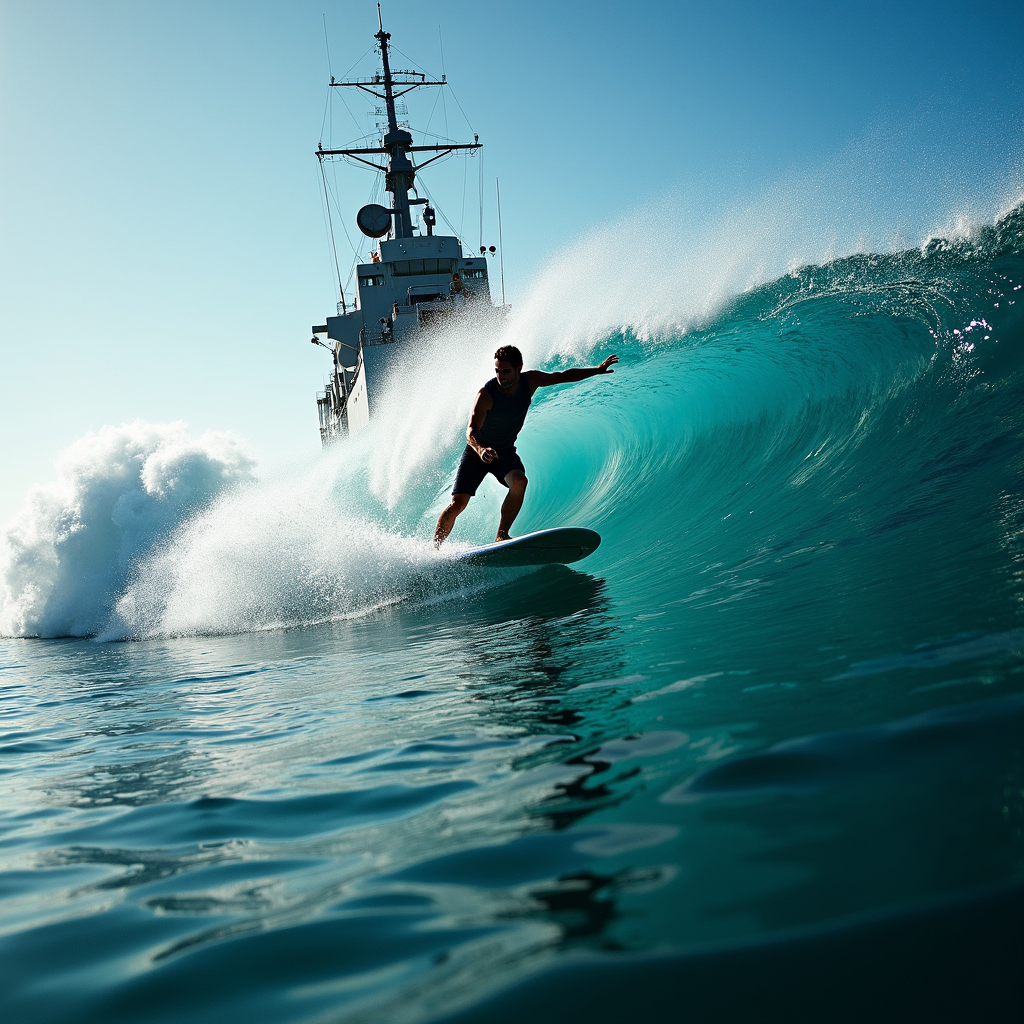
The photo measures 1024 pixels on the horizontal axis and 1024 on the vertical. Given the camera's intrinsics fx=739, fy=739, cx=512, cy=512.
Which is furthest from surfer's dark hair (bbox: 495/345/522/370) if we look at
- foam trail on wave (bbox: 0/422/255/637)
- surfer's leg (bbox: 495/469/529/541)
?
foam trail on wave (bbox: 0/422/255/637)

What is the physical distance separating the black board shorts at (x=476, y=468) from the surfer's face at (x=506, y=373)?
2.17ft

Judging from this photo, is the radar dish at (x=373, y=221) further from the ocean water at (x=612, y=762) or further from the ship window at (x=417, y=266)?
the ocean water at (x=612, y=762)

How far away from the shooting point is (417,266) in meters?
26.5

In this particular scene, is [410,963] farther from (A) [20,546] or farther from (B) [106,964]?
(A) [20,546]

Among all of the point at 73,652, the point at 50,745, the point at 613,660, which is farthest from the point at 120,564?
the point at 613,660

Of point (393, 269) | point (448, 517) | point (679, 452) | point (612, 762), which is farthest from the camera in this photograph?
point (393, 269)

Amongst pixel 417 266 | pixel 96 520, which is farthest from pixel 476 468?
pixel 417 266

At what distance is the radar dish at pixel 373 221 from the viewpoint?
2648 centimetres

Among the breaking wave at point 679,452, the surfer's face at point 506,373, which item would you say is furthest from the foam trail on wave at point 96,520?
the surfer's face at point 506,373

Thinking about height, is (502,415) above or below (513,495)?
above

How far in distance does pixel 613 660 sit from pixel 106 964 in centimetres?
238

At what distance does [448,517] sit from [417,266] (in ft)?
70.0

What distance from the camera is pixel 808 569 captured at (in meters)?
4.50

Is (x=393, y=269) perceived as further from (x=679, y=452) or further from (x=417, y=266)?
(x=679, y=452)
